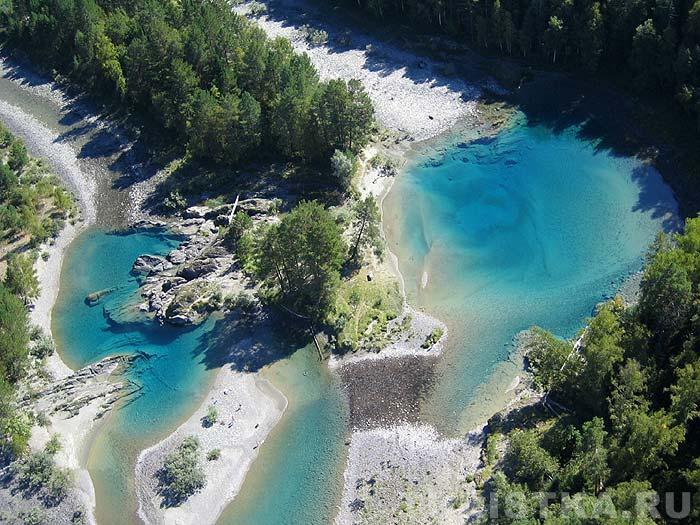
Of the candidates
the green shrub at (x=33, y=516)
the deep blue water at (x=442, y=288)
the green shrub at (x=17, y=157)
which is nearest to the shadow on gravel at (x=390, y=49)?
the deep blue water at (x=442, y=288)

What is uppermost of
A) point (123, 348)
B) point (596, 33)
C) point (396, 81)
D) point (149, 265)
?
point (596, 33)

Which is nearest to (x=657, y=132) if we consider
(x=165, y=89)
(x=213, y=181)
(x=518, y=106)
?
(x=518, y=106)

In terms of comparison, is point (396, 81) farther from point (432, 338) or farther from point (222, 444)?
point (222, 444)

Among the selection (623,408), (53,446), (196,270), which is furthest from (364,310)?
(53,446)

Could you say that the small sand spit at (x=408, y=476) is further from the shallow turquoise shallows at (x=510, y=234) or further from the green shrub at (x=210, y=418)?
the green shrub at (x=210, y=418)

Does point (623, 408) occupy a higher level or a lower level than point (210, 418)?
higher

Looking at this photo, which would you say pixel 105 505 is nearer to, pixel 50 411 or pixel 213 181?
pixel 50 411
